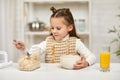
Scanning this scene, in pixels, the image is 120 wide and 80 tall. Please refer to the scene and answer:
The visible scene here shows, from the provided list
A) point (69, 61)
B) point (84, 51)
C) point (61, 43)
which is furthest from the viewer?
point (61, 43)

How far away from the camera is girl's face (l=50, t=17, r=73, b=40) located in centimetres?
166

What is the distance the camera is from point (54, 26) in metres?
1.65

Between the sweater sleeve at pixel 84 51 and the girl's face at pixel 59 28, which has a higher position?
the girl's face at pixel 59 28

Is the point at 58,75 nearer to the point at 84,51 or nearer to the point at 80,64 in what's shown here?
the point at 80,64

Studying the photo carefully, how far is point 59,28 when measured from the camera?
169cm

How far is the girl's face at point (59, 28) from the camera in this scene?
166 cm

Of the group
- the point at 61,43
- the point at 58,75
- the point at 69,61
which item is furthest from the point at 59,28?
the point at 58,75

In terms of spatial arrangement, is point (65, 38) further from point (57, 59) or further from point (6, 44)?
point (6, 44)

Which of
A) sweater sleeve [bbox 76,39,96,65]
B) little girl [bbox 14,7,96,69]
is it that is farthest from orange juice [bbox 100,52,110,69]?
little girl [bbox 14,7,96,69]

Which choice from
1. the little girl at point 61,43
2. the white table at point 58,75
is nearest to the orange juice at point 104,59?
the white table at point 58,75

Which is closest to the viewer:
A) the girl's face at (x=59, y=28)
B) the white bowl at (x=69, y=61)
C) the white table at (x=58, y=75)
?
the white table at (x=58, y=75)

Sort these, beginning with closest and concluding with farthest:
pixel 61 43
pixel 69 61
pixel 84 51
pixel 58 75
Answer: pixel 58 75 → pixel 69 61 → pixel 84 51 → pixel 61 43

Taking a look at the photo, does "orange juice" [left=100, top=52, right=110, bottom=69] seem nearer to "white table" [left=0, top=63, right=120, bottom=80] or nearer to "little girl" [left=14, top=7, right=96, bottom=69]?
"white table" [left=0, top=63, right=120, bottom=80]

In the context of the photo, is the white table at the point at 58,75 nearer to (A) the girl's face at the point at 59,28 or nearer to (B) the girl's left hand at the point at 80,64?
(B) the girl's left hand at the point at 80,64
